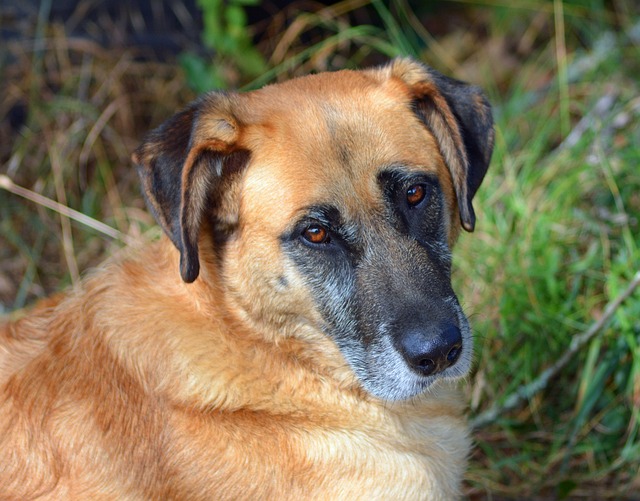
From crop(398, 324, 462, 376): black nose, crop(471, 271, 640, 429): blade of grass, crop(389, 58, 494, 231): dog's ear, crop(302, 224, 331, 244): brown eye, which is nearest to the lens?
crop(398, 324, 462, 376): black nose

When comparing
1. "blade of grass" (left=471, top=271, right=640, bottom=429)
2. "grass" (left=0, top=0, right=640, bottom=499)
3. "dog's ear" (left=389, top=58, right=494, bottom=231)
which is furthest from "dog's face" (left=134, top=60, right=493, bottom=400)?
"grass" (left=0, top=0, right=640, bottom=499)

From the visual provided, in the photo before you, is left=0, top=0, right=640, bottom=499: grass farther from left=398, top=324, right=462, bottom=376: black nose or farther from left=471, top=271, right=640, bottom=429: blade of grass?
left=398, top=324, right=462, bottom=376: black nose

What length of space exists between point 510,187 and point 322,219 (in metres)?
2.64

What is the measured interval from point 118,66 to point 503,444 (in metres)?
4.46

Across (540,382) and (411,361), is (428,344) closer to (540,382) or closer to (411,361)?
(411,361)

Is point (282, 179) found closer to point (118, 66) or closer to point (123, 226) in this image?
point (123, 226)

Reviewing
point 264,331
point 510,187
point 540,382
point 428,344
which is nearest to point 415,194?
point 428,344

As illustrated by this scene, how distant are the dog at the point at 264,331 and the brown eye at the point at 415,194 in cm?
2

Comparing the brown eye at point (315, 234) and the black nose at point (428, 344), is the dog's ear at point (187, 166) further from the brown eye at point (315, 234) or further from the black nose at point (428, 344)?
the black nose at point (428, 344)

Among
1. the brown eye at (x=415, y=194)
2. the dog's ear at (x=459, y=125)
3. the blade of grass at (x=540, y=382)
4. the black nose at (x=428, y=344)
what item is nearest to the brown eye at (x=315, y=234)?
the brown eye at (x=415, y=194)

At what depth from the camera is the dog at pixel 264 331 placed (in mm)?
2998

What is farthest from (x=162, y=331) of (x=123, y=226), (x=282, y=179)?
(x=123, y=226)

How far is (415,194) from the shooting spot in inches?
128

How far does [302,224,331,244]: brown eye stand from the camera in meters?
3.12
